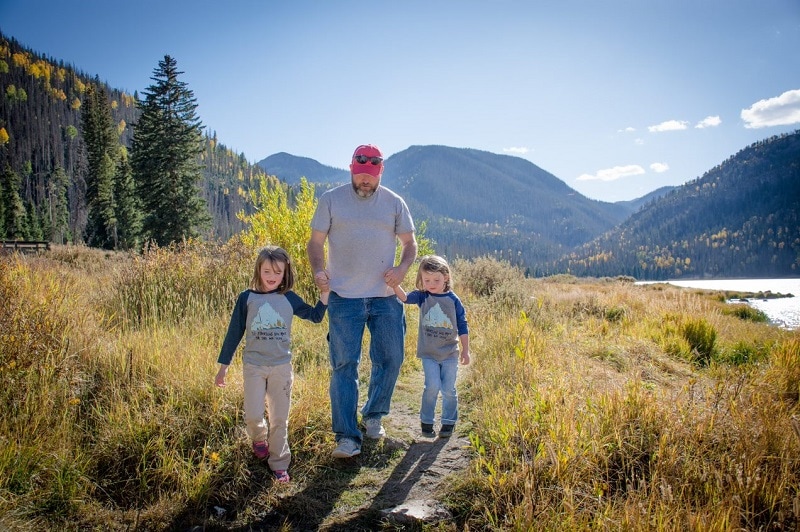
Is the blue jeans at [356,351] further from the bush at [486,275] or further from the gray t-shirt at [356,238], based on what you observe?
the bush at [486,275]

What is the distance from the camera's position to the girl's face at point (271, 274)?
286 cm

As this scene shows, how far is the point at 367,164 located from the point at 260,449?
2129 mm

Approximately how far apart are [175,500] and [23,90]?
131 m

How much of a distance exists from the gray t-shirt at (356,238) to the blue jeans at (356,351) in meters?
0.10

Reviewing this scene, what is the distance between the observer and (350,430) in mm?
2988

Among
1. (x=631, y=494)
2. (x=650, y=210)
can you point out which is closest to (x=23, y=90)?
(x=631, y=494)

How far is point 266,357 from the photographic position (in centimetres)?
274

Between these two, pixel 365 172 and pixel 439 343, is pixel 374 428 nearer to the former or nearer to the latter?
pixel 439 343

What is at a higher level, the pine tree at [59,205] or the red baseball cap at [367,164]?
the pine tree at [59,205]

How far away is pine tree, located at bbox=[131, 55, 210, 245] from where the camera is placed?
81.1ft

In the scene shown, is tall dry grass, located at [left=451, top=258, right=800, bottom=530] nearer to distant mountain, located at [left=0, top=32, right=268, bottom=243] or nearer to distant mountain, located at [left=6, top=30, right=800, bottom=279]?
distant mountain, located at [left=6, top=30, right=800, bottom=279]

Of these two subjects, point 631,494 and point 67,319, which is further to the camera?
Answer: point 67,319

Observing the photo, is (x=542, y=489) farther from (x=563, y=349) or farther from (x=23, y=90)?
(x=23, y=90)

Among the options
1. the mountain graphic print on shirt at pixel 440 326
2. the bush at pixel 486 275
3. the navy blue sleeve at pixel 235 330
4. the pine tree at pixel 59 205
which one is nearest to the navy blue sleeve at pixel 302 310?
the navy blue sleeve at pixel 235 330
